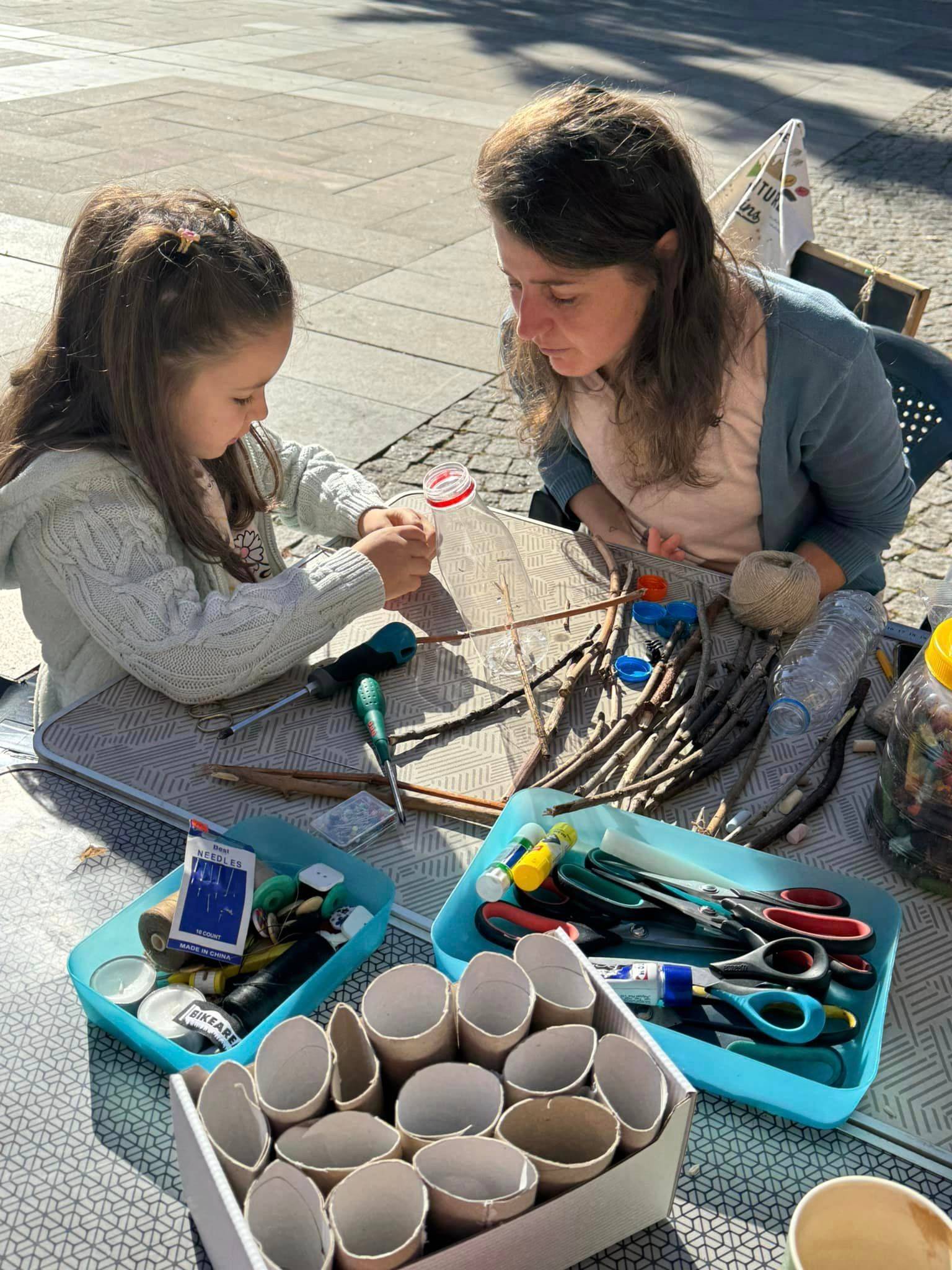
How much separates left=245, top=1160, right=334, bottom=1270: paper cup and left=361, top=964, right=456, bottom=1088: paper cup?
12cm

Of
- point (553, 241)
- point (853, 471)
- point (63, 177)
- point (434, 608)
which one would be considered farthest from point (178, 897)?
point (63, 177)

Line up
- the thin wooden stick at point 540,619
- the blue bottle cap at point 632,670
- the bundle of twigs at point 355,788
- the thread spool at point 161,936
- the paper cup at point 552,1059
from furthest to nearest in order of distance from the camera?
the thin wooden stick at point 540,619 → the blue bottle cap at point 632,670 → the bundle of twigs at point 355,788 → the thread spool at point 161,936 → the paper cup at point 552,1059

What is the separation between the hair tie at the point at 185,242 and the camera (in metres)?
1.52

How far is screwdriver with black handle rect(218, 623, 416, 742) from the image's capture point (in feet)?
5.03

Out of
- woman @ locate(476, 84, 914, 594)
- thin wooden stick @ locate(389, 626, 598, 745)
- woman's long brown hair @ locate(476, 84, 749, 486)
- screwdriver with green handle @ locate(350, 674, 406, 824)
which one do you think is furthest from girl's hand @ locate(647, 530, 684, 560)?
screwdriver with green handle @ locate(350, 674, 406, 824)

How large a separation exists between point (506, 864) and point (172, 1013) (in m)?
0.37

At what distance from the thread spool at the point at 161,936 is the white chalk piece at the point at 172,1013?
23mm

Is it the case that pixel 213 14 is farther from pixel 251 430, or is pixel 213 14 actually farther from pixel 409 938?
pixel 409 938

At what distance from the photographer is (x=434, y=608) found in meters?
1.77

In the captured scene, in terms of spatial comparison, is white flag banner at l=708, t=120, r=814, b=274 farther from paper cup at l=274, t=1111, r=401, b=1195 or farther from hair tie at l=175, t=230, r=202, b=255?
paper cup at l=274, t=1111, r=401, b=1195

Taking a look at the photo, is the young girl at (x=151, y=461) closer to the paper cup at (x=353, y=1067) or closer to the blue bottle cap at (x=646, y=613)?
the blue bottle cap at (x=646, y=613)

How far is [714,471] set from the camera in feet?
6.54

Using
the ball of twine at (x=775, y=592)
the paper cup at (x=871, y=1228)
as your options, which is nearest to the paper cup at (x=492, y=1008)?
the paper cup at (x=871, y=1228)

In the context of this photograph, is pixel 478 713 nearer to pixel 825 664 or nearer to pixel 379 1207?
pixel 825 664
